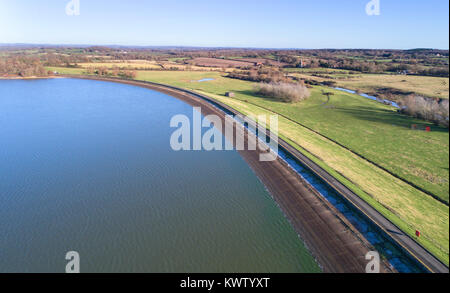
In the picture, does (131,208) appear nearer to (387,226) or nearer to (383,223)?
(383,223)

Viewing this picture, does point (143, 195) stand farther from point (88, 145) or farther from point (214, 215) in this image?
point (88, 145)

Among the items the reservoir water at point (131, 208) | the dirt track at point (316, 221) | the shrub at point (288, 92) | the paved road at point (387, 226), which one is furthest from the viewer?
the shrub at point (288, 92)

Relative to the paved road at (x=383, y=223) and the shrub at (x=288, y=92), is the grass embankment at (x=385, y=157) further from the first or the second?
the shrub at (x=288, y=92)

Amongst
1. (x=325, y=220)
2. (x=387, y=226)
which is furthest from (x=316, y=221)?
(x=387, y=226)

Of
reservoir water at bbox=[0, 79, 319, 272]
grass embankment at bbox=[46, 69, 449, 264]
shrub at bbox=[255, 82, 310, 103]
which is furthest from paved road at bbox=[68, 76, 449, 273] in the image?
shrub at bbox=[255, 82, 310, 103]

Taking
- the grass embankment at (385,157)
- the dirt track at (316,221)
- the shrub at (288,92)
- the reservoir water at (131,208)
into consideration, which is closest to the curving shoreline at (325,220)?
the dirt track at (316,221)
